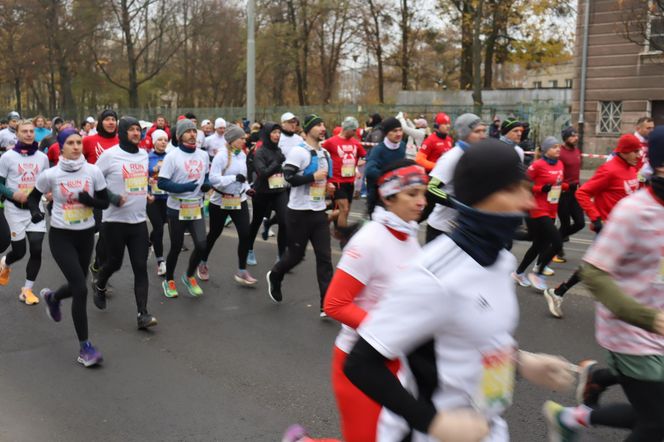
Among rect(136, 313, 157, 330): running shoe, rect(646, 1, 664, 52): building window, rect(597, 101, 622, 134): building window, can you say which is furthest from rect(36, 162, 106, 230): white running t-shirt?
rect(597, 101, 622, 134): building window

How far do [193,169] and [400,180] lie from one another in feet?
15.3

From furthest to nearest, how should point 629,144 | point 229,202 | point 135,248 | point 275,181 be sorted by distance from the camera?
point 275,181, point 229,202, point 135,248, point 629,144

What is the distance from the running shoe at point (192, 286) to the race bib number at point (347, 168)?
2.88 metres

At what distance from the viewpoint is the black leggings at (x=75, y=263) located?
5762 mm

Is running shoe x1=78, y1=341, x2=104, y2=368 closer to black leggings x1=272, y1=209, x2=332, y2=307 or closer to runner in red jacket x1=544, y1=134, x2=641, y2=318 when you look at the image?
black leggings x1=272, y1=209, x2=332, y2=307

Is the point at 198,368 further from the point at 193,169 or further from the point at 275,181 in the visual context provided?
the point at 275,181

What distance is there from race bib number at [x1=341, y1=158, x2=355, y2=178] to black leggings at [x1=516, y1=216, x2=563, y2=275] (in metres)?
2.92

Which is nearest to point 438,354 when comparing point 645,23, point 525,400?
point 525,400

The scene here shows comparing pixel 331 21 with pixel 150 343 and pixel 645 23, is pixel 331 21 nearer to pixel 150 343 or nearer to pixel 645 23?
pixel 645 23

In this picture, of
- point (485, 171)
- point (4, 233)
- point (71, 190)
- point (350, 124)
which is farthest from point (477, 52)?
point (485, 171)

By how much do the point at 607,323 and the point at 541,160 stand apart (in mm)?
4816

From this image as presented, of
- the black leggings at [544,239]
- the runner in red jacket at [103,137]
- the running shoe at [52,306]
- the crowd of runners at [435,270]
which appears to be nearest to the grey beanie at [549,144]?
the crowd of runners at [435,270]

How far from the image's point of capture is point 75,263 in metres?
5.95

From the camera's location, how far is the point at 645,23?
21.4 metres
